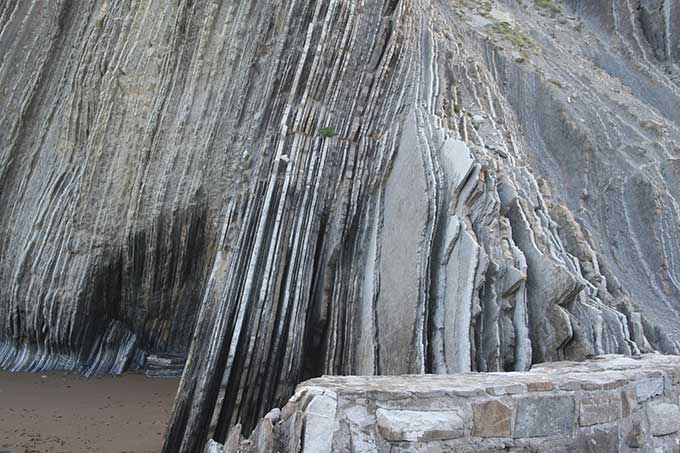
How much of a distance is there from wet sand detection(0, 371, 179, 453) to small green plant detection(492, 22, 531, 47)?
1025cm

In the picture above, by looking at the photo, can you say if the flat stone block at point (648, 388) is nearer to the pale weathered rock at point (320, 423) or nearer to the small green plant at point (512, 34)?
the pale weathered rock at point (320, 423)

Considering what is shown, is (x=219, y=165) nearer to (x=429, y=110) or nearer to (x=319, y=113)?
(x=319, y=113)

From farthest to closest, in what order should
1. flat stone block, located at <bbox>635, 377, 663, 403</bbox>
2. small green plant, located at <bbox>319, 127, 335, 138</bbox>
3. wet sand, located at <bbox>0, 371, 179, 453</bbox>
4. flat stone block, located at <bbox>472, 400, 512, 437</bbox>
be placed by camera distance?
small green plant, located at <bbox>319, 127, 335, 138</bbox>
wet sand, located at <bbox>0, 371, 179, 453</bbox>
flat stone block, located at <bbox>635, 377, 663, 403</bbox>
flat stone block, located at <bbox>472, 400, 512, 437</bbox>

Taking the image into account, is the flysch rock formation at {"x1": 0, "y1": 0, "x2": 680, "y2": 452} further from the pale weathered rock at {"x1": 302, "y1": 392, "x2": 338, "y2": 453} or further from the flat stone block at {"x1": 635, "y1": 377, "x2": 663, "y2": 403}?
the pale weathered rock at {"x1": 302, "y1": 392, "x2": 338, "y2": 453}

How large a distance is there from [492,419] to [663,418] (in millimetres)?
1159

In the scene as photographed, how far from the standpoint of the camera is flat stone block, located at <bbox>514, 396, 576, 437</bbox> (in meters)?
2.91

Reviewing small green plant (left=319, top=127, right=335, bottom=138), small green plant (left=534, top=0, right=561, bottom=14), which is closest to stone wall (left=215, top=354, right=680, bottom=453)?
small green plant (left=319, top=127, right=335, bottom=138)

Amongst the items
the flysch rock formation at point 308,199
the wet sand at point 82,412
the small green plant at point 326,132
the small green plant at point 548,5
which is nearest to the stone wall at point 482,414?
the flysch rock formation at point 308,199

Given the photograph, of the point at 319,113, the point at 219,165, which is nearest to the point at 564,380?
the point at 319,113

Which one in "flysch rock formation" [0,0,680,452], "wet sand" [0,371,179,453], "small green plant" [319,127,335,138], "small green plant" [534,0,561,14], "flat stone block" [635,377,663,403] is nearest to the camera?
"flat stone block" [635,377,663,403]

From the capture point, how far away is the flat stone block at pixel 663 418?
3.31m

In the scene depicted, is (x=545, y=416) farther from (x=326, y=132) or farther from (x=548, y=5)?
(x=548, y=5)

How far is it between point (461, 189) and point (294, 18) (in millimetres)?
4753

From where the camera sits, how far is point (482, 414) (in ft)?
9.29
